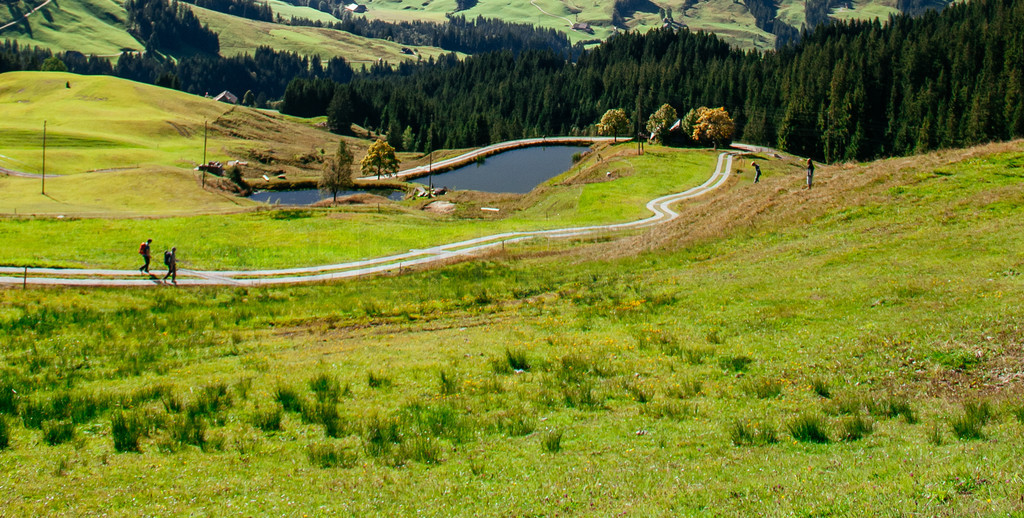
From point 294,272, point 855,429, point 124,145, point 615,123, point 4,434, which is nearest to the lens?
point 855,429

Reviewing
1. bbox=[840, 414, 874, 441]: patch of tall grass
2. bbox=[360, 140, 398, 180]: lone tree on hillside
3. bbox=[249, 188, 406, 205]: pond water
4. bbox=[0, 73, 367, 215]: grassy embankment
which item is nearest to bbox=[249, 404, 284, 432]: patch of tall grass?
bbox=[840, 414, 874, 441]: patch of tall grass

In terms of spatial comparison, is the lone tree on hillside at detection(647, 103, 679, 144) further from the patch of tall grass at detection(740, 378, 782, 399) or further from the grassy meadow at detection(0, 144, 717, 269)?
the patch of tall grass at detection(740, 378, 782, 399)

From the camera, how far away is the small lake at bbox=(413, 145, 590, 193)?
148 meters

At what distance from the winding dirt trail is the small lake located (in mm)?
82148

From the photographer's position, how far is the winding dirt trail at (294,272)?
129 feet

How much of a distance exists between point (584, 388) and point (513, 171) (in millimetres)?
141522

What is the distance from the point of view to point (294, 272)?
45719 mm

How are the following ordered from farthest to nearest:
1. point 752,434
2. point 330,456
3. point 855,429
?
point 330,456 < point 752,434 < point 855,429

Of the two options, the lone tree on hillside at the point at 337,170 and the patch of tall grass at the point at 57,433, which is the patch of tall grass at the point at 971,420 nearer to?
the patch of tall grass at the point at 57,433

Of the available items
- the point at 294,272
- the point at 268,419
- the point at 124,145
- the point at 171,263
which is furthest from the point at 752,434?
the point at 124,145

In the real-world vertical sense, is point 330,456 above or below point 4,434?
above

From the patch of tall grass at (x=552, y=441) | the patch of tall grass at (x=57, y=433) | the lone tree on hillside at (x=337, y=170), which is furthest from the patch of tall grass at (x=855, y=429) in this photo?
the lone tree on hillside at (x=337, y=170)

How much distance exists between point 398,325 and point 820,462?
2109 cm

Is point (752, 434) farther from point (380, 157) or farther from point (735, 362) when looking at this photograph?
point (380, 157)
